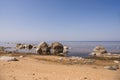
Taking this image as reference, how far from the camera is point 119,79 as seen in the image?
38.5 ft

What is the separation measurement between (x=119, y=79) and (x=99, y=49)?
3020cm

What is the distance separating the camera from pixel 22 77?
38.2 feet

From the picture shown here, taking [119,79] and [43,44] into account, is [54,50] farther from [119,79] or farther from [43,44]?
[119,79]

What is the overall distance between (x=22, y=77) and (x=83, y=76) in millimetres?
3506

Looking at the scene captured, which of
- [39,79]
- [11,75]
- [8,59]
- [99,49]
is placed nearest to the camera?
[39,79]

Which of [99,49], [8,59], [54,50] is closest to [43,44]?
[54,50]

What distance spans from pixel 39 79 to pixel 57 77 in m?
1.13

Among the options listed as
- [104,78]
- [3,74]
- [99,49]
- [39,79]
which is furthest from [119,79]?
[99,49]

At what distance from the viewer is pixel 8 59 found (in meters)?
18.6

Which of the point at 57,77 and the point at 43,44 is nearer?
the point at 57,77

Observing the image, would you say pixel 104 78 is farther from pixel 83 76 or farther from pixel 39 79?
pixel 39 79

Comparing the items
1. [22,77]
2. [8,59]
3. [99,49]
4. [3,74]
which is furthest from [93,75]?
[99,49]

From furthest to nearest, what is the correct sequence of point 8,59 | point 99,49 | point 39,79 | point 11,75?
point 99,49 < point 8,59 < point 11,75 < point 39,79

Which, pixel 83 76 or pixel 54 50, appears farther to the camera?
pixel 54 50
